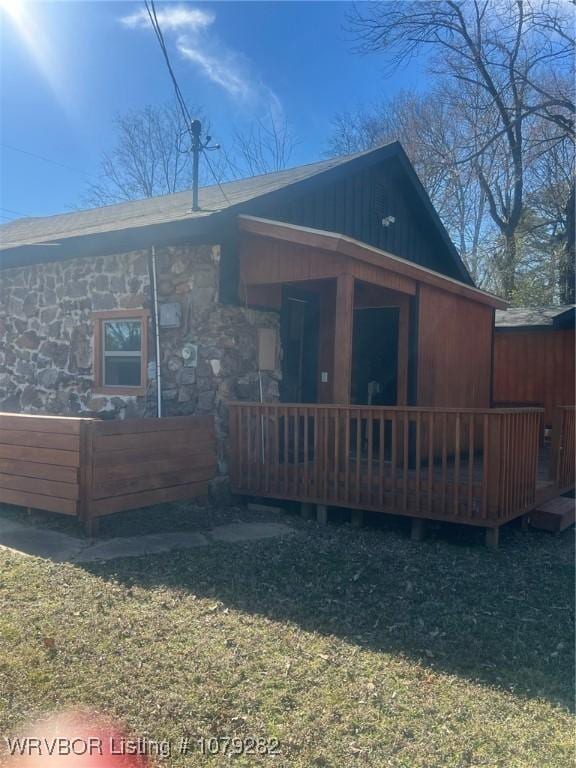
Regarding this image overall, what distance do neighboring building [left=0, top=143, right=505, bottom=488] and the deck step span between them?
2284mm

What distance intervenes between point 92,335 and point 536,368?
29.6 feet

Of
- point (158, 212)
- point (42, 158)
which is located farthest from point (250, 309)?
point (42, 158)

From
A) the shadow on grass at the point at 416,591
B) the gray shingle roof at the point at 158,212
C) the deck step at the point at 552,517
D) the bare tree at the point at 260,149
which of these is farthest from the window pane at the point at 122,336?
the bare tree at the point at 260,149

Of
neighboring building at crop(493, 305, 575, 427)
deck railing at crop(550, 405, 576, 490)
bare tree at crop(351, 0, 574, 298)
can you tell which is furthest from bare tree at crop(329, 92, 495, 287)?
deck railing at crop(550, 405, 576, 490)

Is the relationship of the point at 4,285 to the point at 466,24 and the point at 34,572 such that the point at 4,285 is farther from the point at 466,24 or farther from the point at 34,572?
the point at 466,24

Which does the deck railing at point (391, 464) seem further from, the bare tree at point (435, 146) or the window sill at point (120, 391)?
the bare tree at point (435, 146)

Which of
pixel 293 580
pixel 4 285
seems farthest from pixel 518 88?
pixel 293 580

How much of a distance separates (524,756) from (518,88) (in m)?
19.6

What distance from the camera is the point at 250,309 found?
785 centimetres

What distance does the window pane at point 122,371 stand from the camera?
821 cm

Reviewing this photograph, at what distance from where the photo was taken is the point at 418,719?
300 centimetres

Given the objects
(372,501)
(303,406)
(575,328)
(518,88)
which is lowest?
(372,501)

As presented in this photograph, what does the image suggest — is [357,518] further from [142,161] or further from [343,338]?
[142,161]

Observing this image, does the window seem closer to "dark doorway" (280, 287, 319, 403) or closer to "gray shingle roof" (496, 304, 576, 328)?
"dark doorway" (280, 287, 319, 403)
